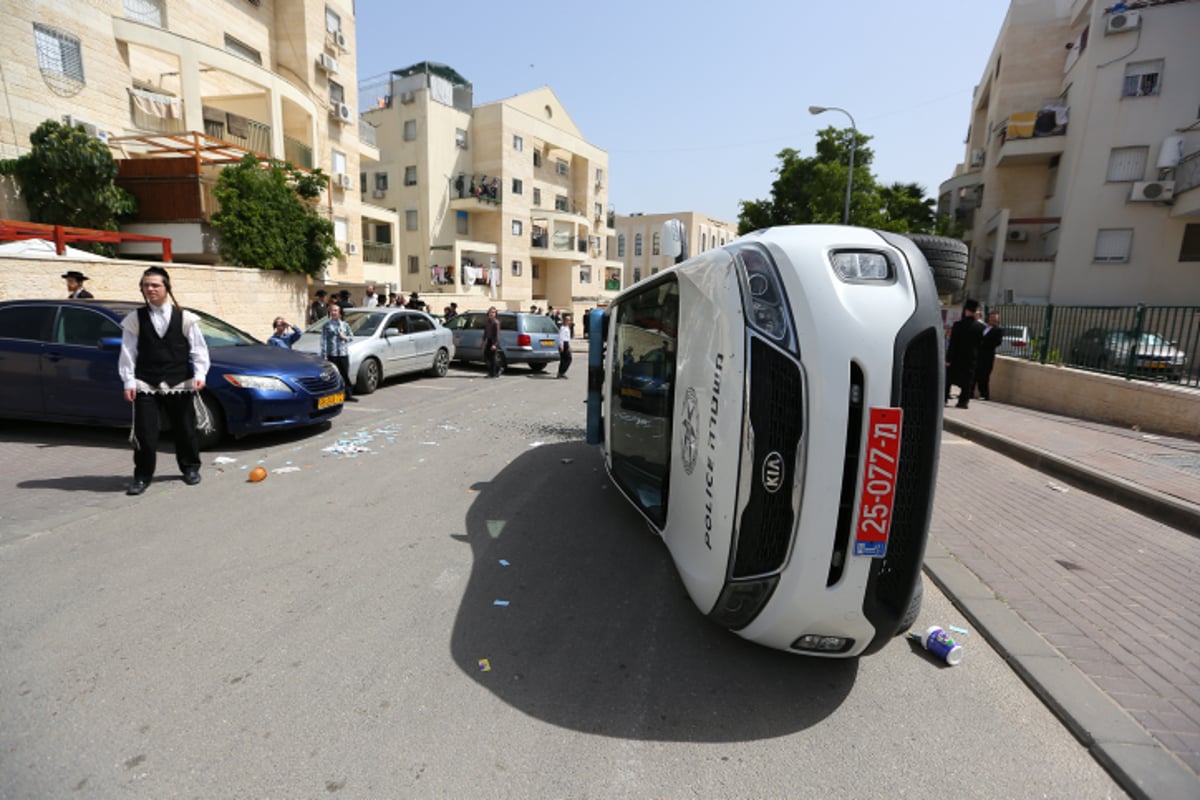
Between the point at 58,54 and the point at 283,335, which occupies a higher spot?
the point at 58,54

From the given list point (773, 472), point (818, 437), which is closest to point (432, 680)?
point (773, 472)

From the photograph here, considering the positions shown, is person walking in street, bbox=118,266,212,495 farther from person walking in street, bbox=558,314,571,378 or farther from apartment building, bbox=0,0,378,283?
apartment building, bbox=0,0,378,283

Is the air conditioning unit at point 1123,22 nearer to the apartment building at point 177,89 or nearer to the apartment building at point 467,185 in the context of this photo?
the apartment building at point 467,185

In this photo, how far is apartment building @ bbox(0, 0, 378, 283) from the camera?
46.6 feet

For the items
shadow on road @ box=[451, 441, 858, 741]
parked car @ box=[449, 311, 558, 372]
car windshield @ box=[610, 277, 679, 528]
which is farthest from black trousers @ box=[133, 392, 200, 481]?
parked car @ box=[449, 311, 558, 372]

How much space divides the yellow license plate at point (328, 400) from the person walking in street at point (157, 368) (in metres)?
1.72

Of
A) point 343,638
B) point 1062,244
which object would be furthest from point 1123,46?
point 343,638

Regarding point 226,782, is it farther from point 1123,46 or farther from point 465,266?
point 465,266

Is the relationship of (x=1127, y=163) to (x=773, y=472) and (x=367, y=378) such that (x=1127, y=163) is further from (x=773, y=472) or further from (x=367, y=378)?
(x=773, y=472)

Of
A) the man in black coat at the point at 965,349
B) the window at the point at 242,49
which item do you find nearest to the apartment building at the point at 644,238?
the window at the point at 242,49

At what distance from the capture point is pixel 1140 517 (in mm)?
5168

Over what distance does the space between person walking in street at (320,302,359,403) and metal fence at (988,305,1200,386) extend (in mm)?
12279

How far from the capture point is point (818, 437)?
224cm

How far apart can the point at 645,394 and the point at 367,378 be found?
7947mm
